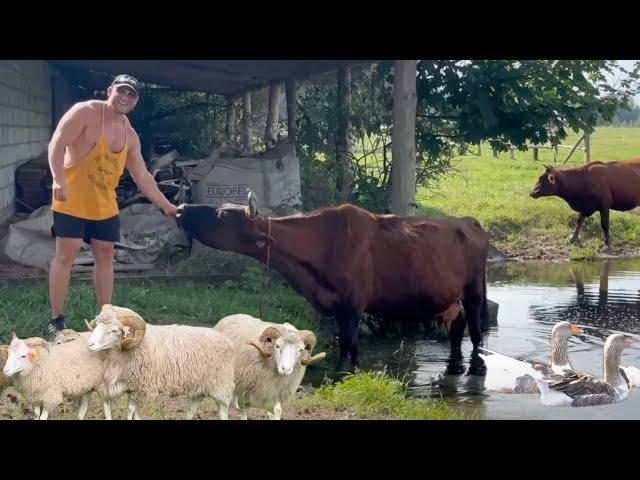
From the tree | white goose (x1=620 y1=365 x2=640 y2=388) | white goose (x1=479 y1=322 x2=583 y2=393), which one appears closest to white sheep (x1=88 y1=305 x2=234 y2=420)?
white goose (x1=479 y1=322 x2=583 y2=393)

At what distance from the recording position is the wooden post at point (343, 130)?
15000 millimetres

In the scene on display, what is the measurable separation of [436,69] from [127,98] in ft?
21.9

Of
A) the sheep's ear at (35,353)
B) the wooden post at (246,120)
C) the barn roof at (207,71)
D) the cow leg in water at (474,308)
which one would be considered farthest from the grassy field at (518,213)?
the sheep's ear at (35,353)

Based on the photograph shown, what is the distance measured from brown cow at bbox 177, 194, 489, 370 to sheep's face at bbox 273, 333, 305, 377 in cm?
223

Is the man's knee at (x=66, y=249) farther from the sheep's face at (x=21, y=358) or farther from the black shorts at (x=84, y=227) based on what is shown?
the sheep's face at (x=21, y=358)

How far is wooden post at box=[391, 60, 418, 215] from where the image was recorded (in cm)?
1148

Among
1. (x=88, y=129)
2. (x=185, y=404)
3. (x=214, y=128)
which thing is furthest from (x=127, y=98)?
(x=214, y=128)

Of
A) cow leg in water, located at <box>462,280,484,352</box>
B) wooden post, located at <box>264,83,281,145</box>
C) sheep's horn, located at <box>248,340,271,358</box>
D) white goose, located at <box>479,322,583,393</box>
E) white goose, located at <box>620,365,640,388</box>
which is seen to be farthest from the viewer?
wooden post, located at <box>264,83,281,145</box>

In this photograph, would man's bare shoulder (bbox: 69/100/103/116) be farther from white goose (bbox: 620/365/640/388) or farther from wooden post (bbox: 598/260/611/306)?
wooden post (bbox: 598/260/611/306)

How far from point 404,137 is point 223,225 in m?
3.17

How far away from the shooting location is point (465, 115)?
14.0 metres

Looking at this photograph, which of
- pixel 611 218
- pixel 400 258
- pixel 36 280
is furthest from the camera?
pixel 611 218

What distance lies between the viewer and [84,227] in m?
8.12

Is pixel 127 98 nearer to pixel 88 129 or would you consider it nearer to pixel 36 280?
pixel 88 129
